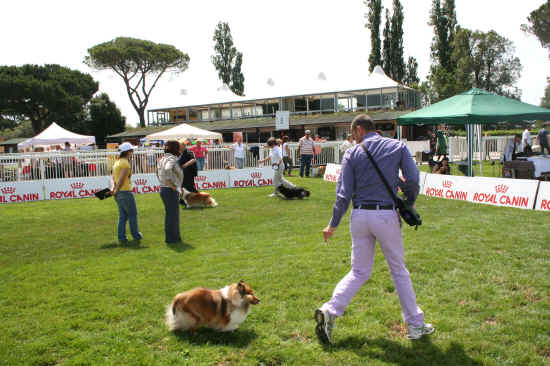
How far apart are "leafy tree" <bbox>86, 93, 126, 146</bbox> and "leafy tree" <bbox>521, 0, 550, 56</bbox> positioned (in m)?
53.4

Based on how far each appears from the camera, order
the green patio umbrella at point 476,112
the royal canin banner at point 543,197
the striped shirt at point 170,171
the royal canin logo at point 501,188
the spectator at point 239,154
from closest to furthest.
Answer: the striped shirt at point 170,171
the royal canin banner at point 543,197
the royal canin logo at point 501,188
the green patio umbrella at point 476,112
the spectator at point 239,154

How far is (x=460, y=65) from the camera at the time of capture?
49.5m

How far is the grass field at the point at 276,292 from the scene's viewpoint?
370 centimetres

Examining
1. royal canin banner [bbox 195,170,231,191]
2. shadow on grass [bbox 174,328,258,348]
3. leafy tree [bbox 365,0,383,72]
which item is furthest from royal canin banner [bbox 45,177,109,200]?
leafy tree [bbox 365,0,383,72]

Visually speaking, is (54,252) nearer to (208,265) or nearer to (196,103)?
(208,265)

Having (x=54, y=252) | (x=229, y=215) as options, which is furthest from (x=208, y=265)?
(x=229, y=215)

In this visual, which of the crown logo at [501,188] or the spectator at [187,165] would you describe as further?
the spectator at [187,165]

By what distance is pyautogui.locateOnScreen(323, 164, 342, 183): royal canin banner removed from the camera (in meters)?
17.0

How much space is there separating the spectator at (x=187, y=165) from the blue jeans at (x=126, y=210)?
2961 millimetres

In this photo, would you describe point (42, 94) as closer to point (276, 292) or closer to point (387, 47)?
point (387, 47)

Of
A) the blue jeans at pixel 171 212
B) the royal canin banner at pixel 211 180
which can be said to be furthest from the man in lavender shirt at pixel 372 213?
the royal canin banner at pixel 211 180

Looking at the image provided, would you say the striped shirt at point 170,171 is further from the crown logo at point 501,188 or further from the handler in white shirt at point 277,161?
the crown logo at point 501,188

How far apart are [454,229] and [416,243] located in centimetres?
140

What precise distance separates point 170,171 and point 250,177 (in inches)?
391
